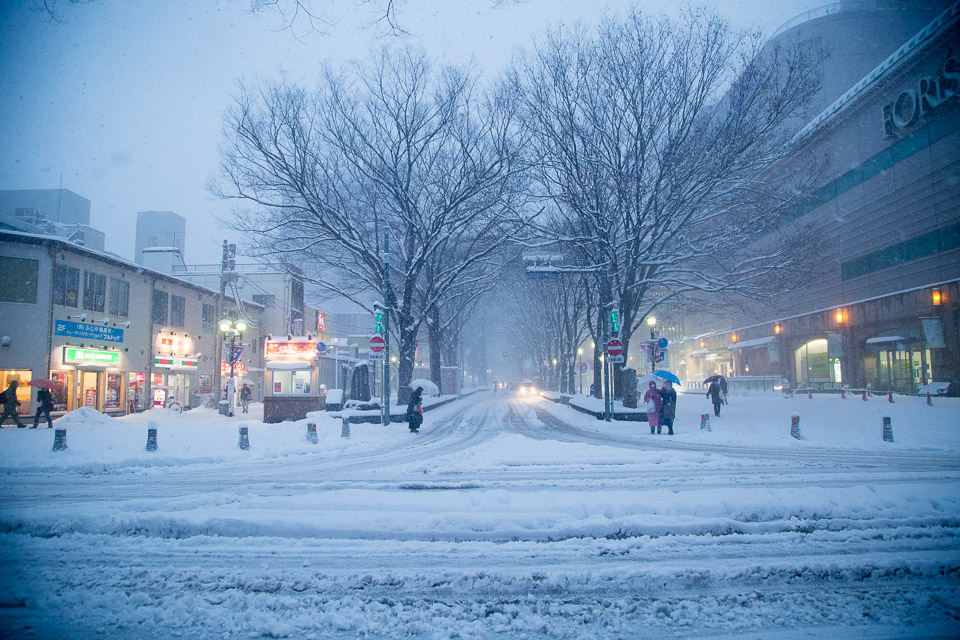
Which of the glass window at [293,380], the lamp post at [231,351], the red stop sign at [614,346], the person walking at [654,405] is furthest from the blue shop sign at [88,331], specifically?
the person walking at [654,405]

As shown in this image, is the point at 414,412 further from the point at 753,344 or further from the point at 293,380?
the point at 753,344

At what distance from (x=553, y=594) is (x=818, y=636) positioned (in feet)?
6.32

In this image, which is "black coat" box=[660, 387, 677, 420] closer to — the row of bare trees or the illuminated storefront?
the row of bare trees

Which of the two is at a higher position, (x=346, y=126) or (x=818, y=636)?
(x=346, y=126)

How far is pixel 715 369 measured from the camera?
201ft

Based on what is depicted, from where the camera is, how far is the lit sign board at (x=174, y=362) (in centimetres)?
3300

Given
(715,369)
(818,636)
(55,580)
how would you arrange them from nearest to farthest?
(818,636) → (55,580) → (715,369)

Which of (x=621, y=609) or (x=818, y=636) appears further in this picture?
(x=621, y=609)

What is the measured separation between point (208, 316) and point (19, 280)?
16947 millimetres

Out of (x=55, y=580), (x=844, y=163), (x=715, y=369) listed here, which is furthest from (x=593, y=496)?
(x=715, y=369)

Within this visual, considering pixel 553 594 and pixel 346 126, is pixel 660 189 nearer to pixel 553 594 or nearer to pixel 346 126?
pixel 346 126

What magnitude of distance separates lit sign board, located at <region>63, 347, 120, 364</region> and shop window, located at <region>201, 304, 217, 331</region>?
10.4 meters

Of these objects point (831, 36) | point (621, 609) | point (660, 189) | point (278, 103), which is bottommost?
point (621, 609)

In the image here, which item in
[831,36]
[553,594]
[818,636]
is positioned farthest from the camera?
[831,36]
